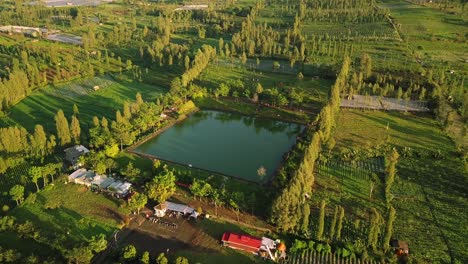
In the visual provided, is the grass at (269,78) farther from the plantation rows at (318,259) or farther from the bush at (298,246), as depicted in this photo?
the plantation rows at (318,259)

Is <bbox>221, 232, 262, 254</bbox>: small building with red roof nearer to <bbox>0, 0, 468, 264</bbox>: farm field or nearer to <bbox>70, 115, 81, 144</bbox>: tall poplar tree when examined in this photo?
<bbox>0, 0, 468, 264</bbox>: farm field

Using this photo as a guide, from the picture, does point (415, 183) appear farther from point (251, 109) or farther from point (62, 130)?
point (62, 130)

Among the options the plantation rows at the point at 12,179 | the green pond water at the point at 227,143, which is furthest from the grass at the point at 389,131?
the plantation rows at the point at 12,179

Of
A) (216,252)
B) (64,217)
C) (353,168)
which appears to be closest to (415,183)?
(353,168)

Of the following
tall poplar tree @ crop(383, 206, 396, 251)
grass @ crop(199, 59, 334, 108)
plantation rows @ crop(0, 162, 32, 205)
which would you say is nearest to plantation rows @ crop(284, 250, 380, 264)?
tall poplar tree @ crop(383, 206, 396, 251)

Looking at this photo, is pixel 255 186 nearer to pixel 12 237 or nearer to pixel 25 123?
pixel 12 237

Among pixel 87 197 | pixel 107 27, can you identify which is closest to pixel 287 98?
pixel 87 197
